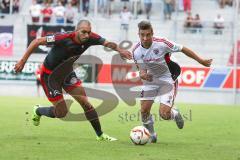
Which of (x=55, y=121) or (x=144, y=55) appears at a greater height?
(x=144, y=55)

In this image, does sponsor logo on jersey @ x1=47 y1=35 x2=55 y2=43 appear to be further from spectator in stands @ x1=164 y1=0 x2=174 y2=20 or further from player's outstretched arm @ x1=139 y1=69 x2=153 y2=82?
spectator in stands @ x1=164 y1=0 x2=174 y2=20

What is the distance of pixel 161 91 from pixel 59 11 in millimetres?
21936

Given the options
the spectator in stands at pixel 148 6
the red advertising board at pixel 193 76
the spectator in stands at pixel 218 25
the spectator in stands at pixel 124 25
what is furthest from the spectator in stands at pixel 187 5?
A: the red advertising board at pixel 193 76

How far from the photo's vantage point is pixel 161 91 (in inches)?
539

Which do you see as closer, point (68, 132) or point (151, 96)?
point (151, 96)

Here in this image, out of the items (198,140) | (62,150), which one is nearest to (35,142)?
(62,150)

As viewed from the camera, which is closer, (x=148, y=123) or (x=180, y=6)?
(x=148, y=123)

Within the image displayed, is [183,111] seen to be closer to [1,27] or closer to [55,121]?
[55,121]

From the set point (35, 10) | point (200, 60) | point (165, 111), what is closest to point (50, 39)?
point (165, 111)

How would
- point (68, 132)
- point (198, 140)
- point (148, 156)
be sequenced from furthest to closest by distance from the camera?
point (68, 132) < point (198, 140) < point (148, 156)

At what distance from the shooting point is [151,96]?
13602 millimetres

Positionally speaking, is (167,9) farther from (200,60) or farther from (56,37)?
(200,60)

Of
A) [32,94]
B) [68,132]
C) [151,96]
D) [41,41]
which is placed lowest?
[32,94]

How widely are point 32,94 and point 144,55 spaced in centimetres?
2023
